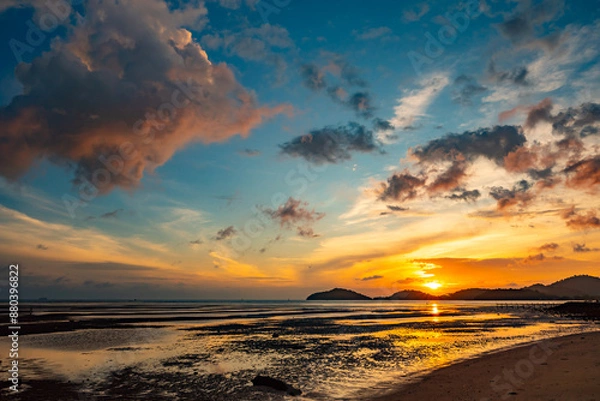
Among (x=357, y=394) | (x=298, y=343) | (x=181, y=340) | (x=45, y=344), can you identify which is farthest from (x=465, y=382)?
(x=45, y=344)

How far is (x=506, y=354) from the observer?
28.9m

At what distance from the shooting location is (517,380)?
18969 millimetres

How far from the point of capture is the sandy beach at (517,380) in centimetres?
1595

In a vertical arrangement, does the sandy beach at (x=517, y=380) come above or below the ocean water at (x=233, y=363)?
above

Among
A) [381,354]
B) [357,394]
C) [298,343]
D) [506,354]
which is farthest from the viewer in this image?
[298,343]

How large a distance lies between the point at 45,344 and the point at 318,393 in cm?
3293

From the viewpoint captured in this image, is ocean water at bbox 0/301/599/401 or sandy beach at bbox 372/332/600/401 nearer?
sandy beach at bbox 372/332/600/401

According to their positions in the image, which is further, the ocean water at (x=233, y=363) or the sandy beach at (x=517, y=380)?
the ocean water at (x=233, y=363)

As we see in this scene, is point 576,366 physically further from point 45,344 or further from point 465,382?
point 45,344

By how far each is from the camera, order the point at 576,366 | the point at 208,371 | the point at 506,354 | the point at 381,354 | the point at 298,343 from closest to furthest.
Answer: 1. the point at 576,366
2. the point at 208,371
3. the point at 506,354
4. the point at 381,354
5. the point at 298,343

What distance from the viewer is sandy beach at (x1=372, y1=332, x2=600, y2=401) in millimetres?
15953

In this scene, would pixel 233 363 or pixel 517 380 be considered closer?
pixel 517 380

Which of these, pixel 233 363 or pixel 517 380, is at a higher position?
pixel 517 380

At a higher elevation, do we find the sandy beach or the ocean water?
the sandy beach
